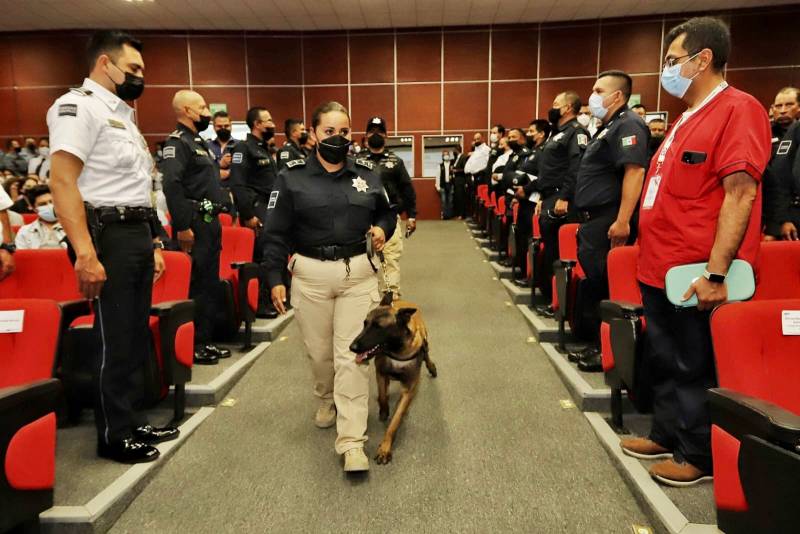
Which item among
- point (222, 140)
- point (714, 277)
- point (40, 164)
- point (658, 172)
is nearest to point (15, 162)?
point (40, 164)

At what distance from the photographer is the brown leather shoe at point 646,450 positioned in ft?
6.59

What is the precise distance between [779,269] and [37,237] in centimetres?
421

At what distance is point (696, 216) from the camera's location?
5.68 ft

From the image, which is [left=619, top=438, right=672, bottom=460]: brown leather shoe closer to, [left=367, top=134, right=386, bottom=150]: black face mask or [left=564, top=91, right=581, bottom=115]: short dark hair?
[left=564, top=91, right=581, bottom=115]: short dark hair

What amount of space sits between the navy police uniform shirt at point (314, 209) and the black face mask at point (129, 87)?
2.11 ft

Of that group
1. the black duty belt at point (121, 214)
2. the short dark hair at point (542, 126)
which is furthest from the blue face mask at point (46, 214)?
the short dark hair at point (542, 126)

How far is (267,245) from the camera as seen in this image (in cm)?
225

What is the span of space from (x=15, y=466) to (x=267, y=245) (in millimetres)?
1157

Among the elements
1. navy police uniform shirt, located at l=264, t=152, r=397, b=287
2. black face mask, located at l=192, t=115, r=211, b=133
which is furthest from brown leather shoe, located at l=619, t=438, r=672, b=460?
black face mask, located at l=192, t=115, r=211, b=133

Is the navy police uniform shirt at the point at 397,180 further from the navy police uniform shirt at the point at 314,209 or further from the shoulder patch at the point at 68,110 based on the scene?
the shoulder patch at the point at 68,110

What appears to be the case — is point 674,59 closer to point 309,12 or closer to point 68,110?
point 68,110

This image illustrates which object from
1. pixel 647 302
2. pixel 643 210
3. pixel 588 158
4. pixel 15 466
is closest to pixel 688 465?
pixel 647 302

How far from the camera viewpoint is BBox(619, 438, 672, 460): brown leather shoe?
2.01 metres

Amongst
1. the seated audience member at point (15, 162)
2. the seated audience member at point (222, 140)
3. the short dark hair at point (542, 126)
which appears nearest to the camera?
the short dark hair at point (542, 126)
